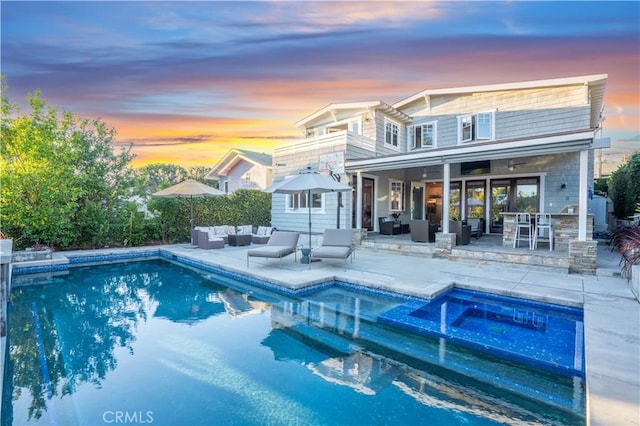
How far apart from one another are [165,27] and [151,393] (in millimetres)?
8118

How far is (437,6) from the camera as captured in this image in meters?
7.84

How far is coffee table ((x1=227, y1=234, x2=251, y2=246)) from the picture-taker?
12867 millimetres

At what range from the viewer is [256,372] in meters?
3.74

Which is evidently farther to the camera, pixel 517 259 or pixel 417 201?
pixel 417 201

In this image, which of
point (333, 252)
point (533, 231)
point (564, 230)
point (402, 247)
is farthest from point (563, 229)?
point (333, 252)

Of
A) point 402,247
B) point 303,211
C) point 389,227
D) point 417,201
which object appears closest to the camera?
point 402,247

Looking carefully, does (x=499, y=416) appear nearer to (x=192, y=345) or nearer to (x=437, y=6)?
(x=192, y=345)

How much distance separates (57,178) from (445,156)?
40.8 feet

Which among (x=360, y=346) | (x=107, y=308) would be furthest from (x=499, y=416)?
(x=107, y=308)

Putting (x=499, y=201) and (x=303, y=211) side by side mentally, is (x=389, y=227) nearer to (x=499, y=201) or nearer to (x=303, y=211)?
(x=303, y=211)

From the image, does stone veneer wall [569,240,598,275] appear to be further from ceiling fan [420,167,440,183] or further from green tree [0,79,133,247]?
green tree [0,79,133,247]

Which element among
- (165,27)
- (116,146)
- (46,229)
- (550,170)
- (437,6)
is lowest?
(46,229)

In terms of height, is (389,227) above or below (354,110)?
below

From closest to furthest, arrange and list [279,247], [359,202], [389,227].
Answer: [279,247], [359,202], [389,227]
